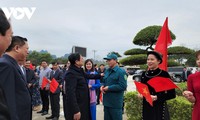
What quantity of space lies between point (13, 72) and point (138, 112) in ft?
14.8

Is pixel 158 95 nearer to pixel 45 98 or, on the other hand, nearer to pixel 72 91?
pixel 72 91

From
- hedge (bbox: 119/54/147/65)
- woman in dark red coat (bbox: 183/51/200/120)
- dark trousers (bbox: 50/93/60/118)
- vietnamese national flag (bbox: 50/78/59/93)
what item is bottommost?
dark trousers (bbox: 50/93/60/118)

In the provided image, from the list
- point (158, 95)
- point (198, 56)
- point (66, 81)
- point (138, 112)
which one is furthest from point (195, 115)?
point (138, 112)

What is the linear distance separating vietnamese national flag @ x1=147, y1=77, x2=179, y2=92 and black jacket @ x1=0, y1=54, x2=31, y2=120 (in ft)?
5.24

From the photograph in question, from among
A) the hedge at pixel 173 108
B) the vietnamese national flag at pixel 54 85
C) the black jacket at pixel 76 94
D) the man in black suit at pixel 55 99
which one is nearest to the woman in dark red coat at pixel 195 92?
the black jacket at pixel 76 94

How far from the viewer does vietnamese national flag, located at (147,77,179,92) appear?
119 inches

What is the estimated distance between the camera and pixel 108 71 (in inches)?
186

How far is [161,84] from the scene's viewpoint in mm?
3082

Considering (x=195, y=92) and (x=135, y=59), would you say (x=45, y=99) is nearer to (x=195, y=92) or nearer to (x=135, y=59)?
(x=195, y=92)

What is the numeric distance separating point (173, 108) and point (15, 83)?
4.09 m

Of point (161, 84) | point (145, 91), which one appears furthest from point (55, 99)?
point (161, 84)

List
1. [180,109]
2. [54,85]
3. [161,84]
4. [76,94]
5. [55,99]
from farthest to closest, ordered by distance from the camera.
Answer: [55,99], [54,85], [180,109], [76,94], [161,84]

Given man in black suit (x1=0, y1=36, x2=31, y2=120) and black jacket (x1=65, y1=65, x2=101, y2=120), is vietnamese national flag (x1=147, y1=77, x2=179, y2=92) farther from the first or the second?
man in black suit (x1=0, y1=36, x2=31, y2=120)

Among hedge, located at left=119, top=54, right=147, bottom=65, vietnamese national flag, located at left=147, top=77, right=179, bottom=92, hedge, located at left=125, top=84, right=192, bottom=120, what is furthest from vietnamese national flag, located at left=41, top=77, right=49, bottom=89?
hedge, located at left=119, top=54, right=147, bottom=65
